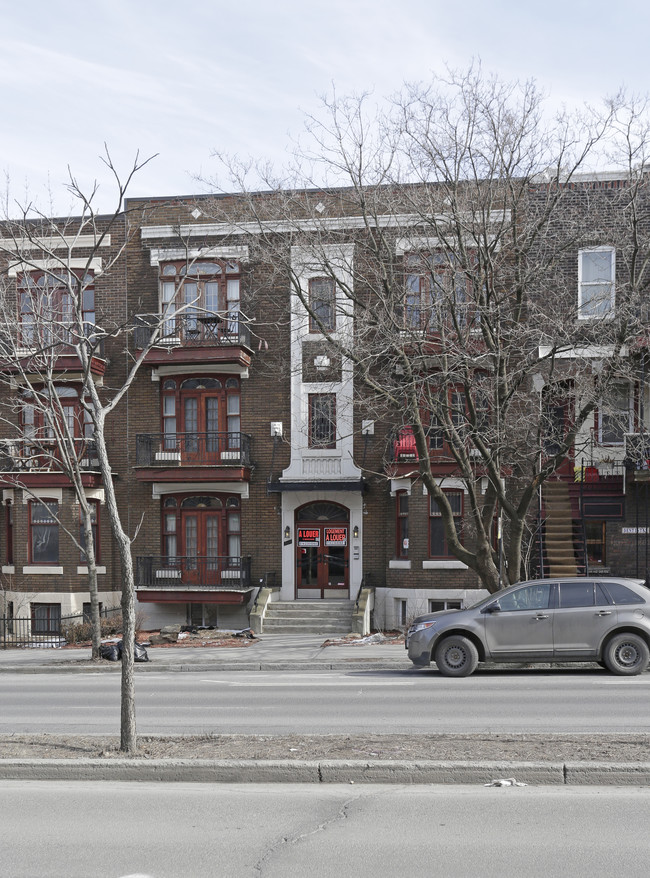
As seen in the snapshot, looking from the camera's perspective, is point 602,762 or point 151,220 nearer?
point 602,762

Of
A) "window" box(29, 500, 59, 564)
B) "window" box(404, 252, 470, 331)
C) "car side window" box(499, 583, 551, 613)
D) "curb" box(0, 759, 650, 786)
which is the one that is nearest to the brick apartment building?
"window" box(29, 500, 59, 564)

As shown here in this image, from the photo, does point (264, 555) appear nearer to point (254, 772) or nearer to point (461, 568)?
point (461, 568)

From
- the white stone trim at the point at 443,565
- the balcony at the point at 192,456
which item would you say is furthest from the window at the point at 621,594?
the balcony at the point at 192,456

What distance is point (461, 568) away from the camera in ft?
85.3

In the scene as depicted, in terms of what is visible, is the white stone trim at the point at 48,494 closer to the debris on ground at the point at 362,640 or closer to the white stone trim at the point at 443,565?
the debris on ground at the point at 362,640

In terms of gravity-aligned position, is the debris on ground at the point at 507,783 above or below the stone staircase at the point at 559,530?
below

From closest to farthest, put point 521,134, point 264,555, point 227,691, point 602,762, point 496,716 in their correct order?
point 602,762 → point 496,716 → point 227,691 → point 521,134 → point 264,555

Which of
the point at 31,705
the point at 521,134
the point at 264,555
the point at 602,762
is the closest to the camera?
the point at 602,762

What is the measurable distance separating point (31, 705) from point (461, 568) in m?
14.2

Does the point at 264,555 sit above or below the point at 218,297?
below

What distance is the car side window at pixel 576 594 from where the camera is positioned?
50.9 feet

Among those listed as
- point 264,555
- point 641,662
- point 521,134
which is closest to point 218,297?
point 264,555

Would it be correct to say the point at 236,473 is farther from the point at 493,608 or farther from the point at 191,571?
the point at 493,608

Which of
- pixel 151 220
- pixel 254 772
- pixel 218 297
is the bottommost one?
pixel 254 772
